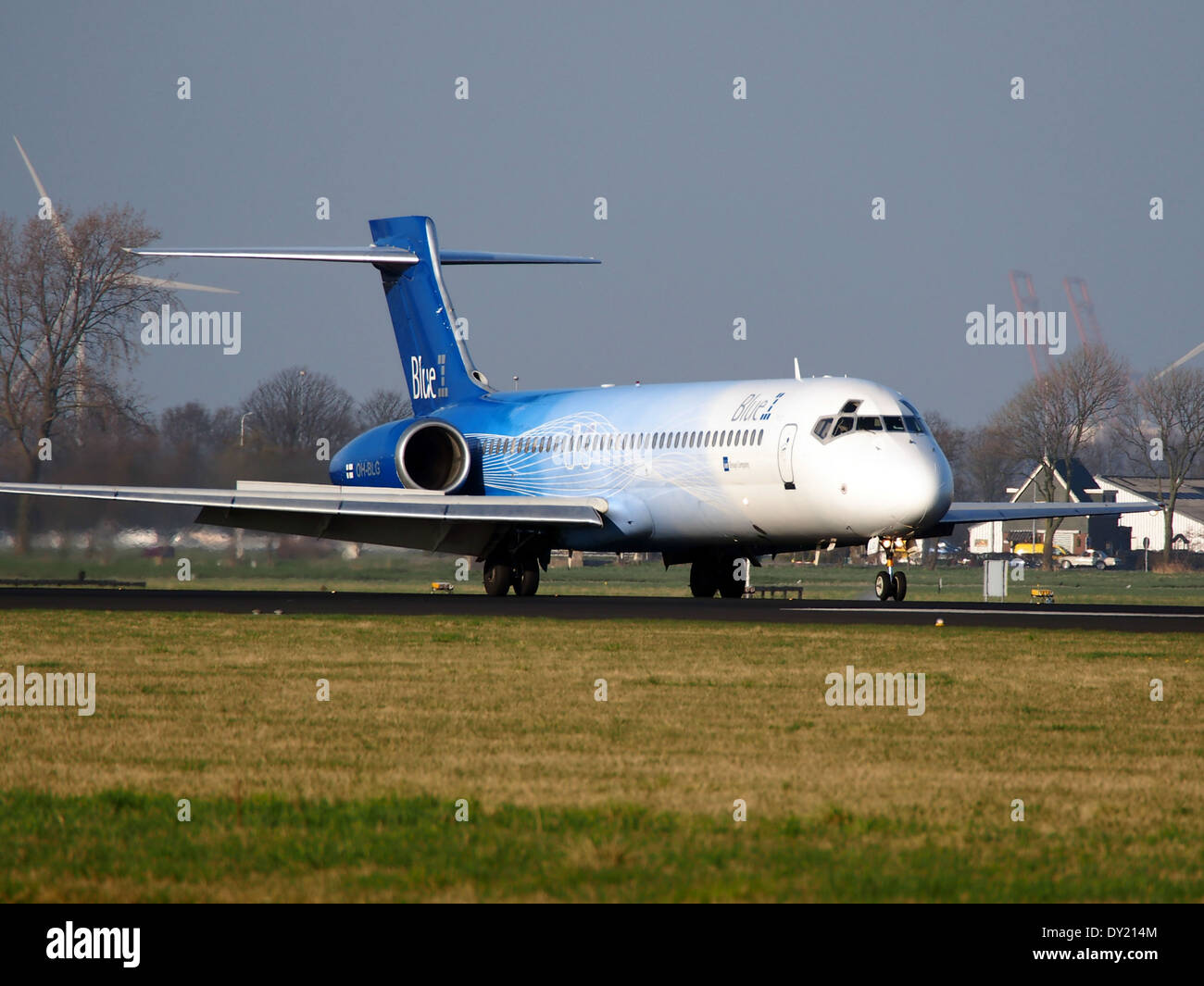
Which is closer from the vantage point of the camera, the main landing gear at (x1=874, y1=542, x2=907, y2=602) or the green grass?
the green grass

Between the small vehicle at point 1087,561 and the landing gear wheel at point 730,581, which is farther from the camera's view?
the small vehicle at point 1087,561

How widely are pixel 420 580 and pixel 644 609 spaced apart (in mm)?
14940

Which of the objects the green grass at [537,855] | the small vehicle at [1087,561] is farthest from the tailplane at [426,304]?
the small vehicle at [1087,561]

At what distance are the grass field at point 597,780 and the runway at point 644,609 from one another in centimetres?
662

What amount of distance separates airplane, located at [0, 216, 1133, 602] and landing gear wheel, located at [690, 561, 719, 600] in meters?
0.04

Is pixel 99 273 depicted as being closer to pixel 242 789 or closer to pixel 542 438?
pixel 542 438

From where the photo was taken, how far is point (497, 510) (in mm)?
32625

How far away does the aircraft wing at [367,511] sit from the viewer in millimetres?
31469

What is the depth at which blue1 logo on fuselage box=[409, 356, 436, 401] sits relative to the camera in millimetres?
42250

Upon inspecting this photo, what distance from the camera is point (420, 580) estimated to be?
41.9 metres

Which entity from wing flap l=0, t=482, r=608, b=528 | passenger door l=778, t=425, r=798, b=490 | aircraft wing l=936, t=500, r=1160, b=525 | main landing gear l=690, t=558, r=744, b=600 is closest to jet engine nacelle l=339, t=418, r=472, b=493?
wing flap l=0, t=482, r=608, b=528

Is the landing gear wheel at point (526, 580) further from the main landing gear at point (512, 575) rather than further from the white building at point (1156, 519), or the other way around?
the white building at point (1156, 519)

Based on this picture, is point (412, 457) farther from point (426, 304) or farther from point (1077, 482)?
point (1077, 482)

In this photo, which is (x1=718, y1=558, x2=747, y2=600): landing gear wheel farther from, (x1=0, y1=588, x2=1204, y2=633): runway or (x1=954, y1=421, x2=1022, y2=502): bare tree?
(x1=954, y1=421, x2=1022, y2=502): bare tree
